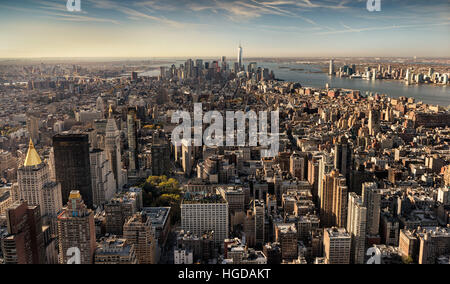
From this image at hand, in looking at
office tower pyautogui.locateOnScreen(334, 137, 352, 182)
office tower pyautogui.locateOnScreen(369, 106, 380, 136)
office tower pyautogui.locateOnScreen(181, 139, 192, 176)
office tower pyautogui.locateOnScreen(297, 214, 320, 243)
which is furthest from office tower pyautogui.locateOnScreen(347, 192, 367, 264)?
office tower pyautogui.locateOnScreen(369, 106, 380, 136)

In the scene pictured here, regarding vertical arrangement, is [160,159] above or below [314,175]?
above

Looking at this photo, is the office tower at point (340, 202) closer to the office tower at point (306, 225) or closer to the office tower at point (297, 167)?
the office tower at point (306, 225)

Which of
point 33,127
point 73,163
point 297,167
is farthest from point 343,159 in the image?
point 33,127

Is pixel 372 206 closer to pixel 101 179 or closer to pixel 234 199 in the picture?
pixel 234 199

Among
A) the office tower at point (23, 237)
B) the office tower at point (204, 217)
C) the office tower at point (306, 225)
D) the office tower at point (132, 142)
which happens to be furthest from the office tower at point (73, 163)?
the office tower at point (306, 225)
